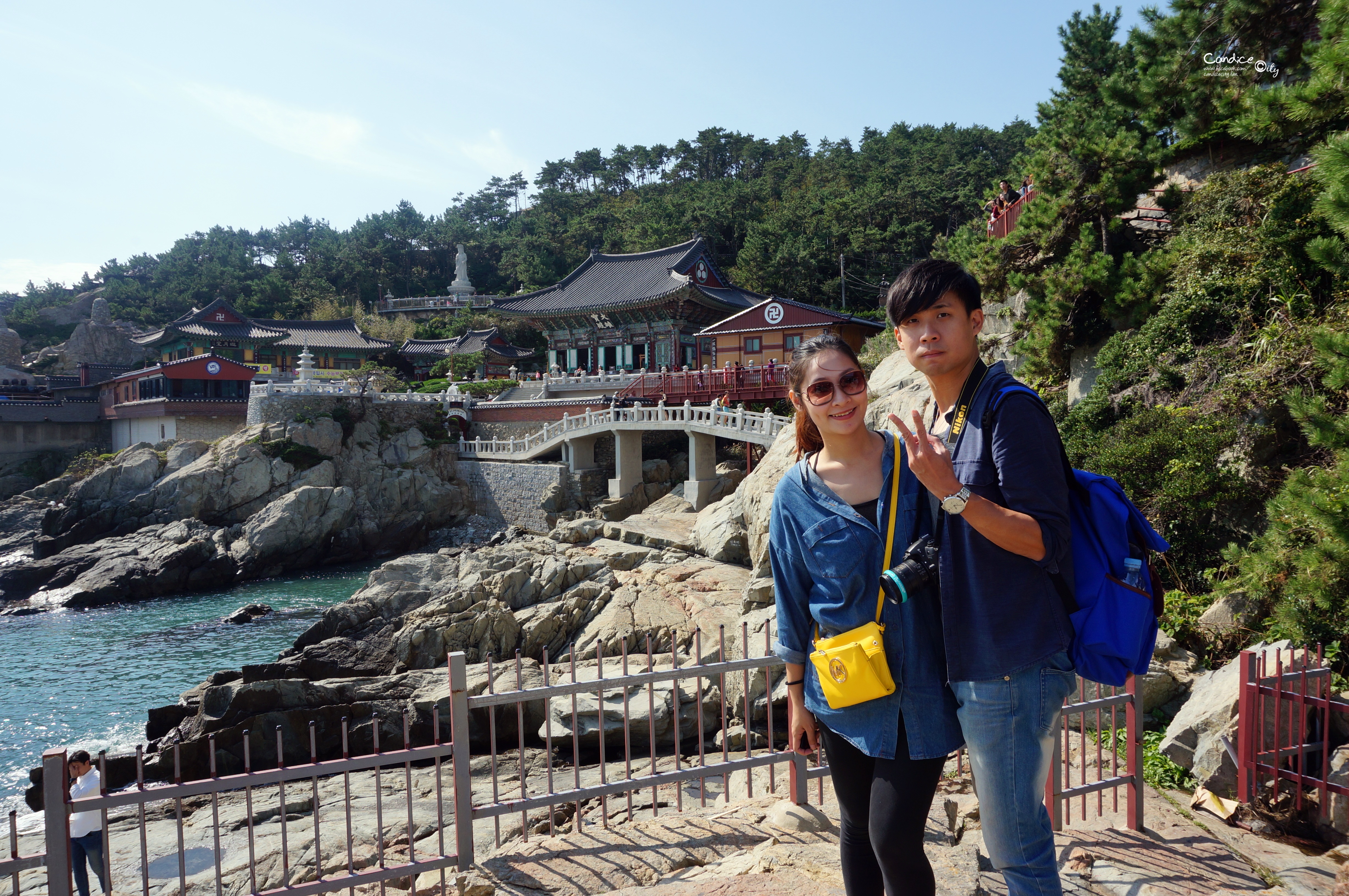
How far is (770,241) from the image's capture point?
39250 millimetres

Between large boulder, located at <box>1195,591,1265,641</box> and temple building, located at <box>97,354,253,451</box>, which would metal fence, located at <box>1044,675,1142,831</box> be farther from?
temple building, located at <box>97,354,253,451</box>

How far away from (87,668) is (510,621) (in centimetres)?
956

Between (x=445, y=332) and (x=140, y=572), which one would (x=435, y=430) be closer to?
Result: (x=140, y=572)

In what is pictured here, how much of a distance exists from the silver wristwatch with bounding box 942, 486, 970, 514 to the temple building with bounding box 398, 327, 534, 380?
36.3m

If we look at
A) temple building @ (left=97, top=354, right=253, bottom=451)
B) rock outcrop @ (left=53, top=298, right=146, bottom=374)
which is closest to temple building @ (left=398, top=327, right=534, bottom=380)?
temple building @ (left=97, top=354, right=253, bottom=451)

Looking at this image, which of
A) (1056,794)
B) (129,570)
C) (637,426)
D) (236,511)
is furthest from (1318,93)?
(236,511)

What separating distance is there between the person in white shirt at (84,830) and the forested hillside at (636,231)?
34.5 m

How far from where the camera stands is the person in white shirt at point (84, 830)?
5.29 meters

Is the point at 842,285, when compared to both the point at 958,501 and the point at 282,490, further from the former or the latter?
the point at 958,501

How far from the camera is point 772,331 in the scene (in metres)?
27.3

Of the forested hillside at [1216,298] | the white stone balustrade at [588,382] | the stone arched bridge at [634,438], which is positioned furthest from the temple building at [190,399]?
the forested hillside at [1216,298]

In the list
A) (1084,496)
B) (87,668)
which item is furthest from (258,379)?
(1084,496)

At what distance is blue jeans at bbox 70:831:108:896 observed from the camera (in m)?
5.25

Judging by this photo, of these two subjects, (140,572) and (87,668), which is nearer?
(87,668)
